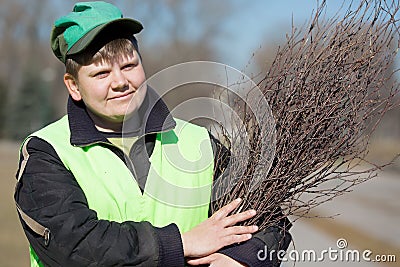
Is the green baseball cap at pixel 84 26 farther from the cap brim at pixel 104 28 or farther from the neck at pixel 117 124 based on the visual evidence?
the neck at pixel 117 124

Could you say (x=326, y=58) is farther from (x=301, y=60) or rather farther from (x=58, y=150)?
(x=58, y=150)

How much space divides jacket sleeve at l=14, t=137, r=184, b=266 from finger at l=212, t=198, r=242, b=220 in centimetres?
19

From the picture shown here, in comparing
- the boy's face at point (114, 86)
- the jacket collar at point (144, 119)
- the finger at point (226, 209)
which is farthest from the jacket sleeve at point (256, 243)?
the boy's face at point (114, 86)

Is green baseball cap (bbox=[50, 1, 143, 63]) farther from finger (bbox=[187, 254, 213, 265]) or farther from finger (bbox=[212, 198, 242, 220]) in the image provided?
finger (bbox=[187, 254, 213, 265])

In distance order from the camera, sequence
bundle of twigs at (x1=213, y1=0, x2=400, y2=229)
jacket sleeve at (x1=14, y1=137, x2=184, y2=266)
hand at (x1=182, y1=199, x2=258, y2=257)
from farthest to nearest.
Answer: bundle of twigs at (x1=213, y1=0, x2=400, y2=229), hand at (x1=182, y1=199, x2=258, y2=257), jacket sleeve at (x1=14, y1=137, x2=184, y2=266)

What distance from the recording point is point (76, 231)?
7.63 feet

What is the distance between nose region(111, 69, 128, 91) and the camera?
252cm

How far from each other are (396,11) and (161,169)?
3.70ft

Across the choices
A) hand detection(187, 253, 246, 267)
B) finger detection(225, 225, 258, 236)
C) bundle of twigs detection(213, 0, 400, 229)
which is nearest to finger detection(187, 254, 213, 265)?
hand detection(187, 253, 246, 267)

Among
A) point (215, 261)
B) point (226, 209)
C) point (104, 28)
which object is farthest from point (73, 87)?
point (215, 261)

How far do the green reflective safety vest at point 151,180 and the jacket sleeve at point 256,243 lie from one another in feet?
0.15

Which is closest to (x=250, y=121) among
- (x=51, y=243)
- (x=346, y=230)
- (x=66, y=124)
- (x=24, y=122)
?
(x=66, y=124)

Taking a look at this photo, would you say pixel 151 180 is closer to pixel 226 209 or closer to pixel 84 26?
pixel 226 209

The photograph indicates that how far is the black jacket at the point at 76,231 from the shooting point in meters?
2.33
